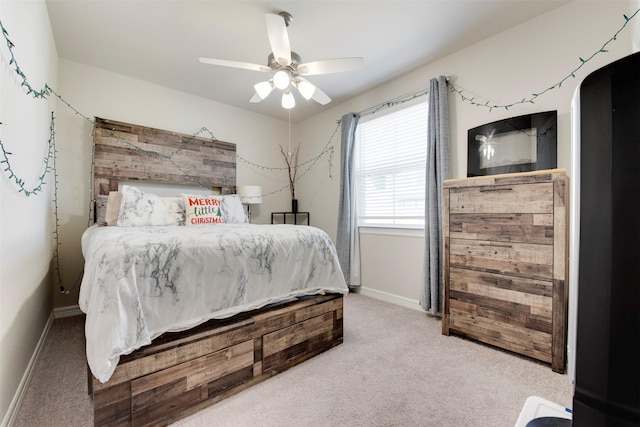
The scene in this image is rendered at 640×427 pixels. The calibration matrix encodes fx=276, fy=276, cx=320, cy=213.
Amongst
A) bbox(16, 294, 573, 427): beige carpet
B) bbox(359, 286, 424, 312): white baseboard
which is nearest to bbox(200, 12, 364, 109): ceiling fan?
bbox(16, 294, 573, 427): beige carpet

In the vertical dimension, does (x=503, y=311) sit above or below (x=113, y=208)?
below

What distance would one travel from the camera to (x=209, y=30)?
90.4 inches

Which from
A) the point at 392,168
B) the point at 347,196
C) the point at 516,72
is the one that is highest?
the point at 516,72

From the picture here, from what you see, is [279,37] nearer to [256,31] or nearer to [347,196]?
[256,31]

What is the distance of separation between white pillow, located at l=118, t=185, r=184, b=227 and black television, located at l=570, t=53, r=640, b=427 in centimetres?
283

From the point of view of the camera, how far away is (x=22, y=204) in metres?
1.56

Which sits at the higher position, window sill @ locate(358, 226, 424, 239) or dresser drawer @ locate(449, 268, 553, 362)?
window sill @ locate(358, 226, 424, 239)

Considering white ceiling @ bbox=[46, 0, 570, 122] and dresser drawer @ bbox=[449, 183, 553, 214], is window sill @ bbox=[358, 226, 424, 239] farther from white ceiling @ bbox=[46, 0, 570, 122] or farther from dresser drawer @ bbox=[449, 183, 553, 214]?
white ceiling @ bbox=[46, 0, 570, 122]

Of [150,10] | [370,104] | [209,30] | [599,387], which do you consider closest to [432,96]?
[370,104]

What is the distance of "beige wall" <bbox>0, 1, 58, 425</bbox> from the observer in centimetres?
126

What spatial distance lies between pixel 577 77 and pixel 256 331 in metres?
2.80

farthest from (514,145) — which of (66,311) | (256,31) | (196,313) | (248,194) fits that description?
(66,311)

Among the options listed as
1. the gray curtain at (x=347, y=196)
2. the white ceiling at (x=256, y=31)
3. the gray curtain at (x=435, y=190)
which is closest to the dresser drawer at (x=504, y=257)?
the gray curtain at (x=435, y=190)

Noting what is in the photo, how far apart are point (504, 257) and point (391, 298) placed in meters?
1.45
